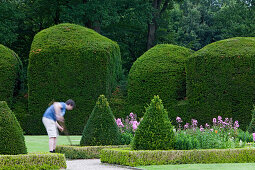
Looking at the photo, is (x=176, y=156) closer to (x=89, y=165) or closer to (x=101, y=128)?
(x=89, y=165)

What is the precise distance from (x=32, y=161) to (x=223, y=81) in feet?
43.3

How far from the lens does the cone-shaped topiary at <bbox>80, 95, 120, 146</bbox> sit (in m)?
13.0

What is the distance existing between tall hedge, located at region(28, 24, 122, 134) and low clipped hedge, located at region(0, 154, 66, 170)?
12.7 m

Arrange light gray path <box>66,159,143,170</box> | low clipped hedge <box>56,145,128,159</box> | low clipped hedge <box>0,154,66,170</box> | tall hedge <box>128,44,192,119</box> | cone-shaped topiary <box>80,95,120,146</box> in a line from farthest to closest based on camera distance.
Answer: tall hedge <box>128,44,192,119</box> → cone-shaped topiary <box>80,95,120,146</box> → low clipped hedge <box>56,145,128,159</box> → light gray path <box>66,159,143,170</box> → low clipped hedge <box>0,154,66,170</box>

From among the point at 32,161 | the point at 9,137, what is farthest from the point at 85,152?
the point at 9,137

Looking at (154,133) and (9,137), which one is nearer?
(9,137)

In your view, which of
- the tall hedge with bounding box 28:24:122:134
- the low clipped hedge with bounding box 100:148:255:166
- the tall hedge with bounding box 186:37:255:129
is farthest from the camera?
the tall hedge with bounding box 28:24:122:134

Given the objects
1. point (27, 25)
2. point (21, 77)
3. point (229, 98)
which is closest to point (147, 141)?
point (229, 98)

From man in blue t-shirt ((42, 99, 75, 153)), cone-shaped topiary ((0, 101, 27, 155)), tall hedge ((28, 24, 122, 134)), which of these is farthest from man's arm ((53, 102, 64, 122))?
tall hedge ((28, 24, 122, 134))

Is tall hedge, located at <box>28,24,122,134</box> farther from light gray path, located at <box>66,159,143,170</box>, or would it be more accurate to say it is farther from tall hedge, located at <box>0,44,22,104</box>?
light gray path, located at <box>66,159,143,170</box>

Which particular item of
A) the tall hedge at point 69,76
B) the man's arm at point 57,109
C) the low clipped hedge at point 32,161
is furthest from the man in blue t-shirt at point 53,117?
the tall hedge at point 69,76

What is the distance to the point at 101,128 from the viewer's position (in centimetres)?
1301

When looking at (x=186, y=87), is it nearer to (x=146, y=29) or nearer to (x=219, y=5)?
(x=146, y=29)

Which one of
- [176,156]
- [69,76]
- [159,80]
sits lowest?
[159,80]
